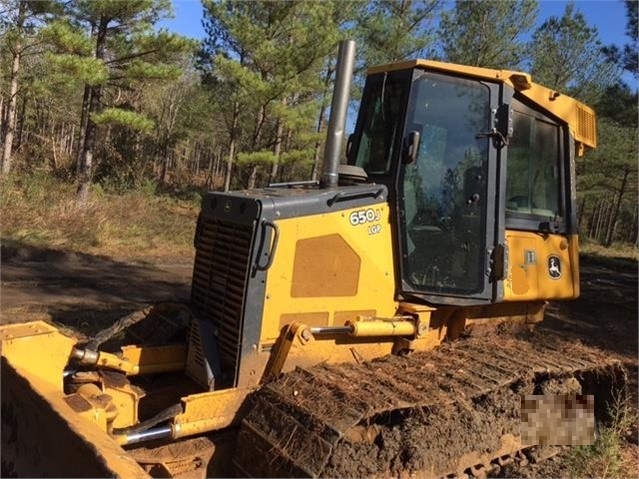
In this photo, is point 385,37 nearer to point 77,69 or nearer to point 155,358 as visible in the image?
point 77,69

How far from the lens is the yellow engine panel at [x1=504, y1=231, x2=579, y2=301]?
190 inches

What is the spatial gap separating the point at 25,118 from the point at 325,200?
105 feet

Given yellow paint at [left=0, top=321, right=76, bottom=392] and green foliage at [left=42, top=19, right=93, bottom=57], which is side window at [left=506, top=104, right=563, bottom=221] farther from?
green foliage at [left=42, top=19, right=93, bottom=57]

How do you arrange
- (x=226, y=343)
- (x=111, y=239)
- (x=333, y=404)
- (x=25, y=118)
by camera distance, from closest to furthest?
(x=333, y=404) → (x=226, y=343) → (x=111, y=239) → (x=25, y=118)

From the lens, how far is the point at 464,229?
448 cm

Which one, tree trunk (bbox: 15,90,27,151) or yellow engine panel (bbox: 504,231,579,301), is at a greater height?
tree trunk (bbox: 15,90,27,151)

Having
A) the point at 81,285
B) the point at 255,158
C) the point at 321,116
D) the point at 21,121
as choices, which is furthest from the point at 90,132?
the point at 21,121

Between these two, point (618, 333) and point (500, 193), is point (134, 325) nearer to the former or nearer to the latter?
point (500, 193)

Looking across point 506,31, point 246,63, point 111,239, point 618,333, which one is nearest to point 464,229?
point 618,333

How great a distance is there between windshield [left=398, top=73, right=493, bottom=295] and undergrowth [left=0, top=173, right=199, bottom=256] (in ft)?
37.3

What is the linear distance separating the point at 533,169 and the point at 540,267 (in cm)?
79

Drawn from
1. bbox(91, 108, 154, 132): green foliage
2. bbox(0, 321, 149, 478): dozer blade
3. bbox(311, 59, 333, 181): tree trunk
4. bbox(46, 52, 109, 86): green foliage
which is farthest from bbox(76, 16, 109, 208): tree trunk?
bbox(0, 321, 149, 478): dozer blade

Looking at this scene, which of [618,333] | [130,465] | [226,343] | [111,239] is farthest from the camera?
[111,239]

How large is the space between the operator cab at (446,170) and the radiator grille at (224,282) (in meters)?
1.14
